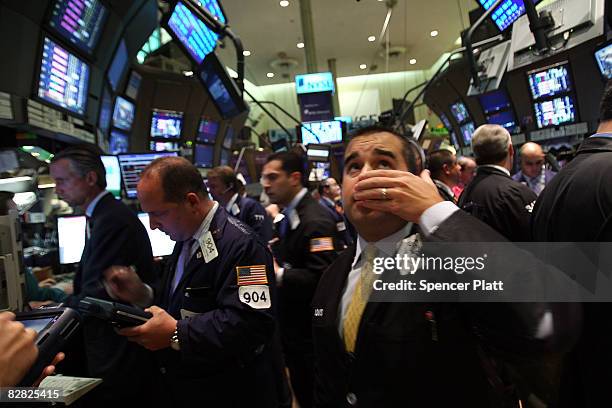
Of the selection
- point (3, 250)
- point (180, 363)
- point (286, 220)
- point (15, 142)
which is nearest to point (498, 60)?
point (286, 220)

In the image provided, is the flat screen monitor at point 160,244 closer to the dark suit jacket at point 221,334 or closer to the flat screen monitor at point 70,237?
the flat screen monitor at point 70,237

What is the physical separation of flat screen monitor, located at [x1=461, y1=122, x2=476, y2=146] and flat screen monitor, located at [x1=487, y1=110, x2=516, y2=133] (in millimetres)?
1327

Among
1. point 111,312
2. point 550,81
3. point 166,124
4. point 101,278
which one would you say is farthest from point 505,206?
point 166,124

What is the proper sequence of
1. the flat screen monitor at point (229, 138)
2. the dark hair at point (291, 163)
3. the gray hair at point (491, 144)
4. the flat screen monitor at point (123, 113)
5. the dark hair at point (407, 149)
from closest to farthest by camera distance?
the dark hair at point (407, 149), the gray hair at point (491, 144), the dark hair at point (291, 163), the flat screen monitor at point (123, 113), the flat screen monitor at point (229, 138)

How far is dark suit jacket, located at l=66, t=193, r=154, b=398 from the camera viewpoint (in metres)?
2.03

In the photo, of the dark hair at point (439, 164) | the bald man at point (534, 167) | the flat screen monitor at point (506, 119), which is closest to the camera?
the dark hair at point (439, 164)

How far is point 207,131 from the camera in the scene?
12469 millimetres

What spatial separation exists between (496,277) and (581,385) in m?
0.90

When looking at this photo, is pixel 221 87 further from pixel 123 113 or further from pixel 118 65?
pixel 123 113

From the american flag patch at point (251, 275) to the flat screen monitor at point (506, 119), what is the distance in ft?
38.6

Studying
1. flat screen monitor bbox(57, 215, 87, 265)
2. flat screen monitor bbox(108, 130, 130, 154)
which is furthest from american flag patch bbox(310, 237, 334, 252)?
flat screen monitor bbox(108, 130, 130, 154)

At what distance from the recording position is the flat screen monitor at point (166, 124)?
34.8 ft

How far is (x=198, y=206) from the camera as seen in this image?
185 cm

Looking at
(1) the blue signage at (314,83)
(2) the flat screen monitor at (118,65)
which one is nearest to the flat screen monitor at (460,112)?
(1) the blue signage at (314,83)
